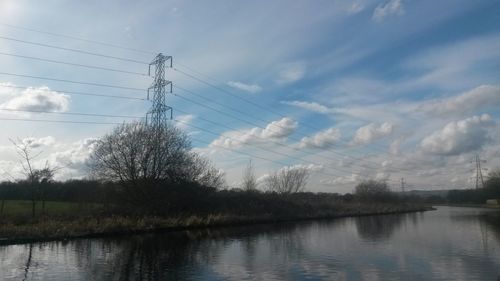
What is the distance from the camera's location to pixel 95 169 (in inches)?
1933

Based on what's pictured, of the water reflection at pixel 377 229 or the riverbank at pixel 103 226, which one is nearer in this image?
the riverbank at pixel 103 226

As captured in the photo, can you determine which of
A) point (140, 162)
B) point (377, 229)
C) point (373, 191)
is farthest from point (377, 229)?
point (373, 191)

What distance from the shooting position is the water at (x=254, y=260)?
17.6 m

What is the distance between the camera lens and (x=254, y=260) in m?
22.0

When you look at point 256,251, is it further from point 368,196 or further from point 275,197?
point 368,196

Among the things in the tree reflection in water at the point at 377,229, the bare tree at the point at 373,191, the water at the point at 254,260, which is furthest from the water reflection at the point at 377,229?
the bare tree at the point at 373,191

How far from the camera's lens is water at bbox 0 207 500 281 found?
17609 millimetres

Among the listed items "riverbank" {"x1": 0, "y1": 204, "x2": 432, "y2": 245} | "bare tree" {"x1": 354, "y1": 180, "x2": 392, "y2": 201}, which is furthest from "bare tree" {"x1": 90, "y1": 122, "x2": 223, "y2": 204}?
"bare tree" {"x1": 354, "y1": 180, "x2": 392, "y2": 201}

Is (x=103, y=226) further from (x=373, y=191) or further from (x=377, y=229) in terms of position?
(x=373, y=191)

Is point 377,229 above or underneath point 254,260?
above

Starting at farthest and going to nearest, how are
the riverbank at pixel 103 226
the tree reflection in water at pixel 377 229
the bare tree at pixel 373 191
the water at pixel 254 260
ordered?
the bare tree at pixel 373 191 < the tree reflection in water at pixel 377 229 < the riverbank at pixel 103 226 < the water at pixel 254 260

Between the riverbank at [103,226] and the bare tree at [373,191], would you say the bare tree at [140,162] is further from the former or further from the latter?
the bare tree at [373,191]

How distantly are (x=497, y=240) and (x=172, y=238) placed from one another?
68.9 feet

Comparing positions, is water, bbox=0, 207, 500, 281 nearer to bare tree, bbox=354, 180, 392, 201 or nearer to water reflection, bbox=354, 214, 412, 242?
water reflection, bbox=354, 214, 412, 242
